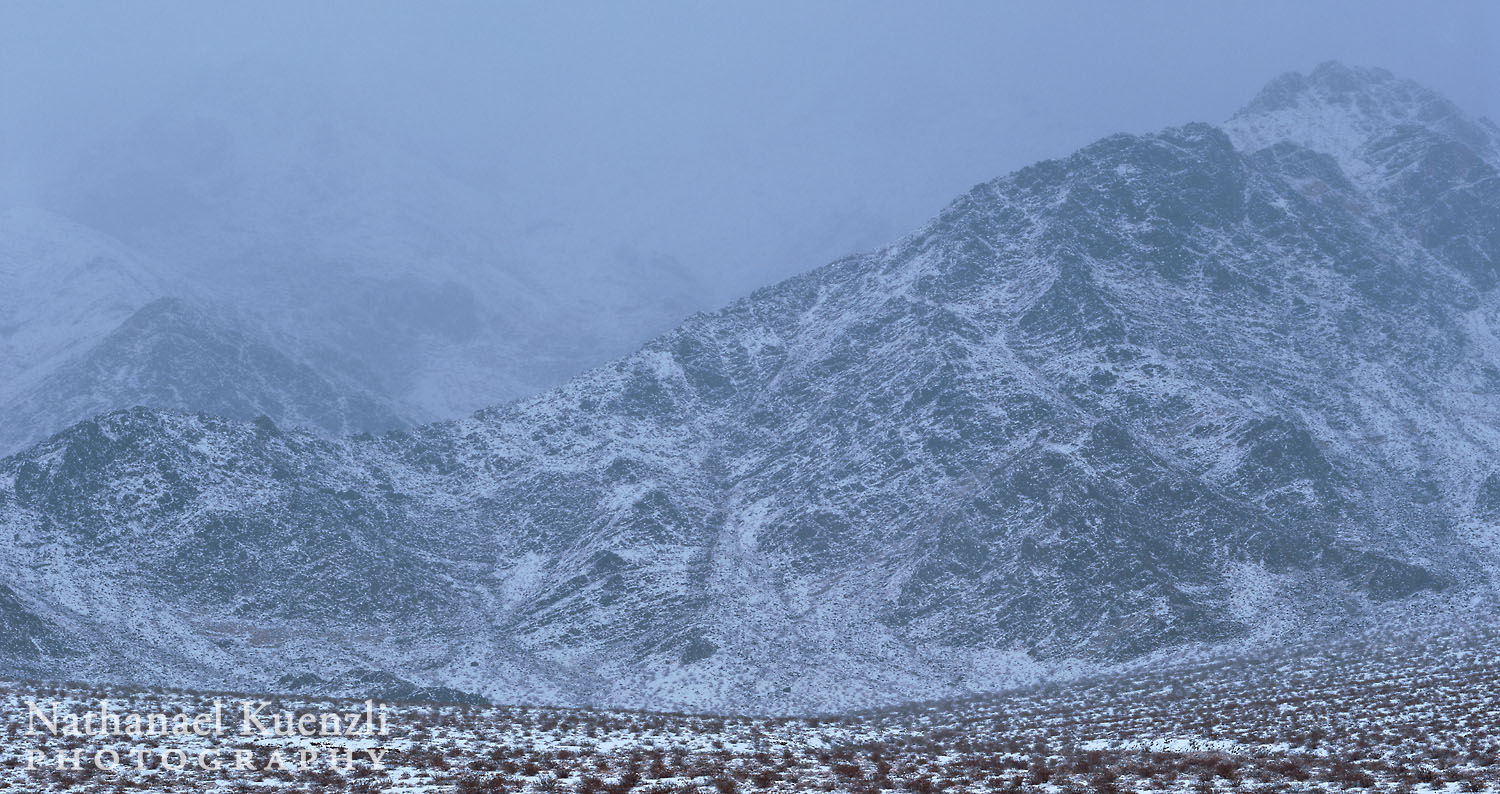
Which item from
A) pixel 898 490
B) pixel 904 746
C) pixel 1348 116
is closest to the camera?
pixel 904 746

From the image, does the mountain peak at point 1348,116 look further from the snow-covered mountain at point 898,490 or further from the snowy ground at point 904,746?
the snowy ground at point 904,746

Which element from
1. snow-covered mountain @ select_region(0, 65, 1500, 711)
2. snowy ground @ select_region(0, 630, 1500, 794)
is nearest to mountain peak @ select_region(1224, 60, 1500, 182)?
snow-covered mountain @ select_region(0, 65, 1500, 711)

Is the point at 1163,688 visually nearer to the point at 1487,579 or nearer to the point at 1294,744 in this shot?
the point at 1294,744

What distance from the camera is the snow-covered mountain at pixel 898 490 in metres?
87.2

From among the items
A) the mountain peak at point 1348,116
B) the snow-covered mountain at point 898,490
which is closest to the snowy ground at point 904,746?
the snow-covered mountain at point 898,490

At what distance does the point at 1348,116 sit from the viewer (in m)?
185

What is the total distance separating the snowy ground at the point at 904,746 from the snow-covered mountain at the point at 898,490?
28.5 m

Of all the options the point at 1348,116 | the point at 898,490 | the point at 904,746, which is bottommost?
the point at 904,746

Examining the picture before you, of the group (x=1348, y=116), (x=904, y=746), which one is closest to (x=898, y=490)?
(x=904, y=746)

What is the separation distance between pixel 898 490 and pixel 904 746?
65207 millimetres

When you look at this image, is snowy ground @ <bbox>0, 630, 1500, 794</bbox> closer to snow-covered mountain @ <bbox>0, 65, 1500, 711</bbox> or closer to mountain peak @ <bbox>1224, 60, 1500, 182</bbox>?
snow-covered mountain @ <bbox>0, 65, 1500, 711</bbox>

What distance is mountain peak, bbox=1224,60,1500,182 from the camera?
176375 millimetres

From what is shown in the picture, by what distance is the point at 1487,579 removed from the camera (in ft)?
282

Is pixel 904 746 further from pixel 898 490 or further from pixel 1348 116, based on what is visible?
pixel 1348 116
